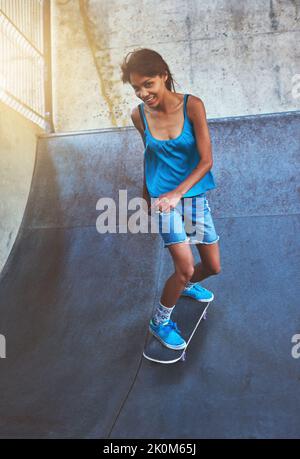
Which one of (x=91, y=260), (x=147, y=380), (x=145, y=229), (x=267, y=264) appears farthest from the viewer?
(x=145, y=229)

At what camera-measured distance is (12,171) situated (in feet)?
13.3

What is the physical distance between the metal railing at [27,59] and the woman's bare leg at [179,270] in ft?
8.67

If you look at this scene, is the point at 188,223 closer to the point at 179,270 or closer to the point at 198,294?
the point at 179,270

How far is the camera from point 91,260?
11.7ft

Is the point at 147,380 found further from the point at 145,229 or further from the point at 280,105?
the point at 280,105

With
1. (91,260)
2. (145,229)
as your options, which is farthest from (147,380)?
(145,229)

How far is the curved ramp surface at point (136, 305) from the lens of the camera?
2066mm

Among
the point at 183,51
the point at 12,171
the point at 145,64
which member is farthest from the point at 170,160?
the point at 183,51

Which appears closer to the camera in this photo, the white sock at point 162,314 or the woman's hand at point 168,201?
the woman's hand at point 168,201

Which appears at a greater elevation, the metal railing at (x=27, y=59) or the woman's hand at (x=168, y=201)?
the metal railing at (x=27, y=59)

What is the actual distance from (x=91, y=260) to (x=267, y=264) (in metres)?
1.31

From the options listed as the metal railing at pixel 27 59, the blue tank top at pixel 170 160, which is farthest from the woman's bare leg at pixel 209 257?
the metal railing at pixel 27 59

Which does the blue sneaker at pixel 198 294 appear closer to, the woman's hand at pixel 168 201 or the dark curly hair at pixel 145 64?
the woman's hand at pixel 168 201

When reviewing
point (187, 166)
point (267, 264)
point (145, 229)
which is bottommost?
point (267, 264)
